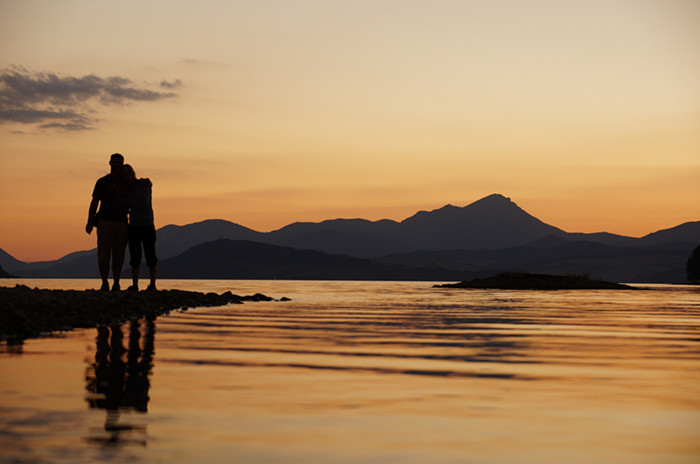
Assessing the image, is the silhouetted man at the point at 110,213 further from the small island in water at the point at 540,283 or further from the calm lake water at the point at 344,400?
the small island in water at the point at 540,283

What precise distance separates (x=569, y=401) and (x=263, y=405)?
2.94 m

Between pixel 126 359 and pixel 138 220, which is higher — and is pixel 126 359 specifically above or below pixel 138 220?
below

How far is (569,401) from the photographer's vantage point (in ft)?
28.1

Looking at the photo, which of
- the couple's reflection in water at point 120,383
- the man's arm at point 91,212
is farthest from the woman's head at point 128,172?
the couple's reflection in water at point 120,383

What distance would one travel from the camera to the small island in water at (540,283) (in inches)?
4035

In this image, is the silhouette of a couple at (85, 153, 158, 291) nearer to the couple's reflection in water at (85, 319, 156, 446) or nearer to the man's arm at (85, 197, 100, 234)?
the man's arm at (85, 197, 100, 234)

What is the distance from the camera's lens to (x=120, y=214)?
26.1 metres

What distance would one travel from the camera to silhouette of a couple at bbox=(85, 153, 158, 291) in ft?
83.6

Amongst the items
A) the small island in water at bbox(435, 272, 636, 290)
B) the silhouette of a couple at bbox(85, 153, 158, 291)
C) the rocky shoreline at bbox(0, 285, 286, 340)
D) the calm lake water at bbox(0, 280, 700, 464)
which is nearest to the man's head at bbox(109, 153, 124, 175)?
the silhouette of a couple at bbox(85, 153, 158, 291)

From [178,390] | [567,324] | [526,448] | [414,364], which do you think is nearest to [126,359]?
[178,390]

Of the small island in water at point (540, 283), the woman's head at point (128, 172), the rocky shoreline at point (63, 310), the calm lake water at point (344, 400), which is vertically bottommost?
the calm lake water at point (344, 400)

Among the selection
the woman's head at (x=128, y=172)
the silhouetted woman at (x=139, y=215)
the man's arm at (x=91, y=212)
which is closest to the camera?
the man's arm at (x=91, y=212)

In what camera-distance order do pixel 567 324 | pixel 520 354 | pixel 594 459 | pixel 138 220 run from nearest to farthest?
pixel 594 459 → pixel 520 354 → pixel 567 324 → pixel 138 220

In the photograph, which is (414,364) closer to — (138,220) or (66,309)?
(66,309)
